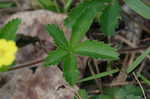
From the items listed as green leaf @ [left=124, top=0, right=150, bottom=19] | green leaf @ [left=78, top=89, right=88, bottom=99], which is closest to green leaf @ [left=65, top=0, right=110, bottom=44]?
green leaf @ [left=124, top=0, right=150, bottom=19]

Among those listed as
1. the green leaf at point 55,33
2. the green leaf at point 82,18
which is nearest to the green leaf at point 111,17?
the green leaf at point 82,18

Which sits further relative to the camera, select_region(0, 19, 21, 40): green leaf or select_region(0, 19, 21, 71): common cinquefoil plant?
select_region(0, 19, 21, 40): green leaf

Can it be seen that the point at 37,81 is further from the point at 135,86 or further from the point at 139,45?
the point at 139,45

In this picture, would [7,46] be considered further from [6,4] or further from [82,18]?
[6,4]

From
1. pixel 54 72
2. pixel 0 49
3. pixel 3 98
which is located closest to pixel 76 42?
pixel 54 72

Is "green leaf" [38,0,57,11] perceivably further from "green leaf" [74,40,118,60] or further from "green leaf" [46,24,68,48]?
"green leaf" [74,40,118,60]

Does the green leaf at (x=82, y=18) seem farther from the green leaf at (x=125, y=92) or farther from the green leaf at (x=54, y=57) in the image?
the green leaf at (x=125, y=92)
